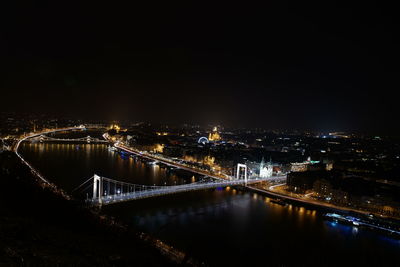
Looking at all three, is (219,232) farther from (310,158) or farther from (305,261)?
(310,158)

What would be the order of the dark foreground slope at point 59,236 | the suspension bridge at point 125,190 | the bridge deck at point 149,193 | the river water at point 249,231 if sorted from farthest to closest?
the suspension bridge at point 125,190 → the bridge deck at point 149,193 → the river water at point 249,231 → the dark foreground slope at point 59,236

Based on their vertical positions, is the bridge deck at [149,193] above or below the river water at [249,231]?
above

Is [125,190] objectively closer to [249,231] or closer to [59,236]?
[249,231]

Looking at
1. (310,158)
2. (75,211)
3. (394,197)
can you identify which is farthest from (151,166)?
(310,158)

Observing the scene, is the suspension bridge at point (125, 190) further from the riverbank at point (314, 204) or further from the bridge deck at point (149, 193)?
the riverbank at point (314, 204)

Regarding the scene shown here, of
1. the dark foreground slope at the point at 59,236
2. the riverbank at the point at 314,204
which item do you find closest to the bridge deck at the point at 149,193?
the dark foreground slope at the point at 59,236

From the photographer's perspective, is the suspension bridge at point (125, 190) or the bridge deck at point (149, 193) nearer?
the bridge deck at point (149, 193)
